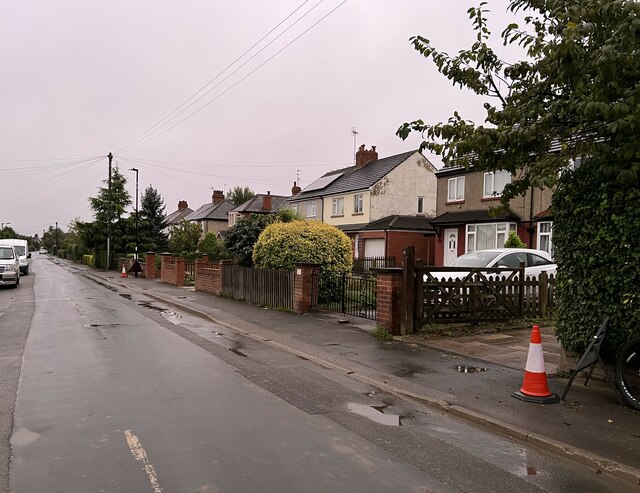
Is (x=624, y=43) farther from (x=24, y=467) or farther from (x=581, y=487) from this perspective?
(x=24, y=467)

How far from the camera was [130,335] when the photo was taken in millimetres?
10617

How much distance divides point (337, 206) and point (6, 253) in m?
A: 23.3

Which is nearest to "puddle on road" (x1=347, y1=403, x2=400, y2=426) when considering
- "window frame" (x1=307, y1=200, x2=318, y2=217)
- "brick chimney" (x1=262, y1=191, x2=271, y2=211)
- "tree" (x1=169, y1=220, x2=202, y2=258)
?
"tree" (x1=169, y1=220, x2=202, y2=258)

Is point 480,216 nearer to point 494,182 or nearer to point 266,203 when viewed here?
point 494,182

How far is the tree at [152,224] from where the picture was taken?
151 feet

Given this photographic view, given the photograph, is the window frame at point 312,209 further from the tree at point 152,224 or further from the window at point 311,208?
the tree at point 152,224

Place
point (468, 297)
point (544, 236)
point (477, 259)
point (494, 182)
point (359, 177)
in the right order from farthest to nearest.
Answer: point (359, 177), point (494, 182), point (544, 236), point (477, 259), point (468, 297)

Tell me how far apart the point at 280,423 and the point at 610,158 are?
15.3 feet

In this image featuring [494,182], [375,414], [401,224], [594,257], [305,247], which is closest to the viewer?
[375,414]

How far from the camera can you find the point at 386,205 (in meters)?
37.1

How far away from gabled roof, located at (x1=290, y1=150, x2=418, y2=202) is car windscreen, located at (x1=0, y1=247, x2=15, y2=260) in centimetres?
2217

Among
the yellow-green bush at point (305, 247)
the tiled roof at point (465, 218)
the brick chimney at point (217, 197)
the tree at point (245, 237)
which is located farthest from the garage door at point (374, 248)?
the brick chimney at point (217, 197)

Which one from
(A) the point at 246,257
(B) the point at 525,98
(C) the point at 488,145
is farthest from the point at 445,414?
(A) the point at 246,257

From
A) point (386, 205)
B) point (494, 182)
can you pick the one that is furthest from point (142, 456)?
point (386, 205)
